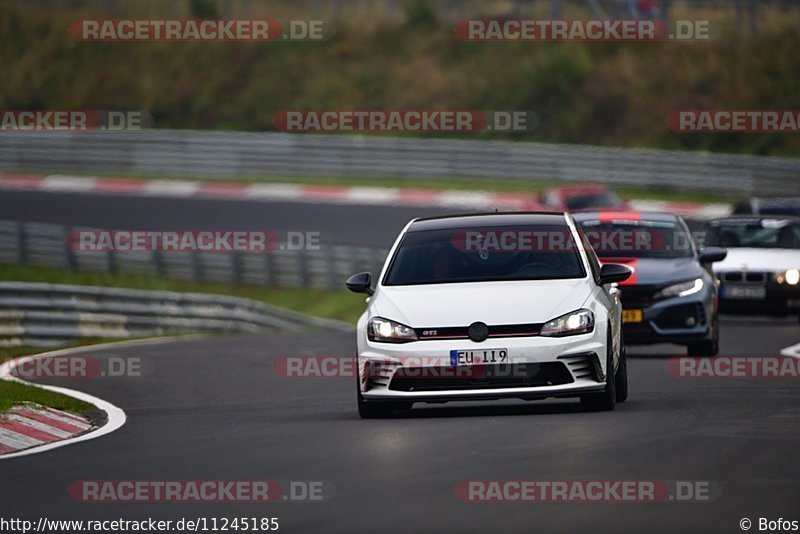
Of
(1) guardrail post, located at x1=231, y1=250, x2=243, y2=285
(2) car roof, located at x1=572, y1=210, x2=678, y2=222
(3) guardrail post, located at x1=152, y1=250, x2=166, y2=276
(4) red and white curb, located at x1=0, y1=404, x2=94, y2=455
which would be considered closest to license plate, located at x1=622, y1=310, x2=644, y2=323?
(2) car roof, located at x1=572, y1=210, x2=678, y2=222

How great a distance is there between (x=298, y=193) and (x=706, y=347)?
26930 millimetres

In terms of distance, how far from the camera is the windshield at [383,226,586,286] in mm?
13273

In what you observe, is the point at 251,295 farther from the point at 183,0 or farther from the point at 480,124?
the point at 183,0

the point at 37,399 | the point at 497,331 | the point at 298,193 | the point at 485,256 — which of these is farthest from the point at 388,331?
the point at 298,193

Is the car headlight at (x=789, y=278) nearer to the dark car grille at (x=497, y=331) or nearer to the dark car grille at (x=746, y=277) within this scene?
the dark car grille at (x=746, y=277)

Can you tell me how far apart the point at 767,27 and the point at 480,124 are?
903 centimetres

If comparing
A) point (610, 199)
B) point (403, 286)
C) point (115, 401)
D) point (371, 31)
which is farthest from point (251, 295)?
point (371, 31)

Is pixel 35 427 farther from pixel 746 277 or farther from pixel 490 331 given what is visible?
pixel 746 277

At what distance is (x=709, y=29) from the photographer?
54500 millimetres

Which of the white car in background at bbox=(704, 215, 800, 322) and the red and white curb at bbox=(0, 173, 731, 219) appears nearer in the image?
the white car in background at bbox=(704, 215, 800, 322)

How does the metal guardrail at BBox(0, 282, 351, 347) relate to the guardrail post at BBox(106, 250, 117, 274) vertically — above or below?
below

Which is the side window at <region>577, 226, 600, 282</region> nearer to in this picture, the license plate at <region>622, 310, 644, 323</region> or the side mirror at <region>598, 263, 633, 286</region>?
the side mirror at <region>598, 263, 633, 286</region>

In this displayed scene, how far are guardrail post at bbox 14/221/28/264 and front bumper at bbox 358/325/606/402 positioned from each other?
22.2 metres

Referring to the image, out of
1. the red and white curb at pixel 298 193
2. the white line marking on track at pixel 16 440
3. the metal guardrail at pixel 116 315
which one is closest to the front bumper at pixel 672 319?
the white line marking on track at pixel 16 440
